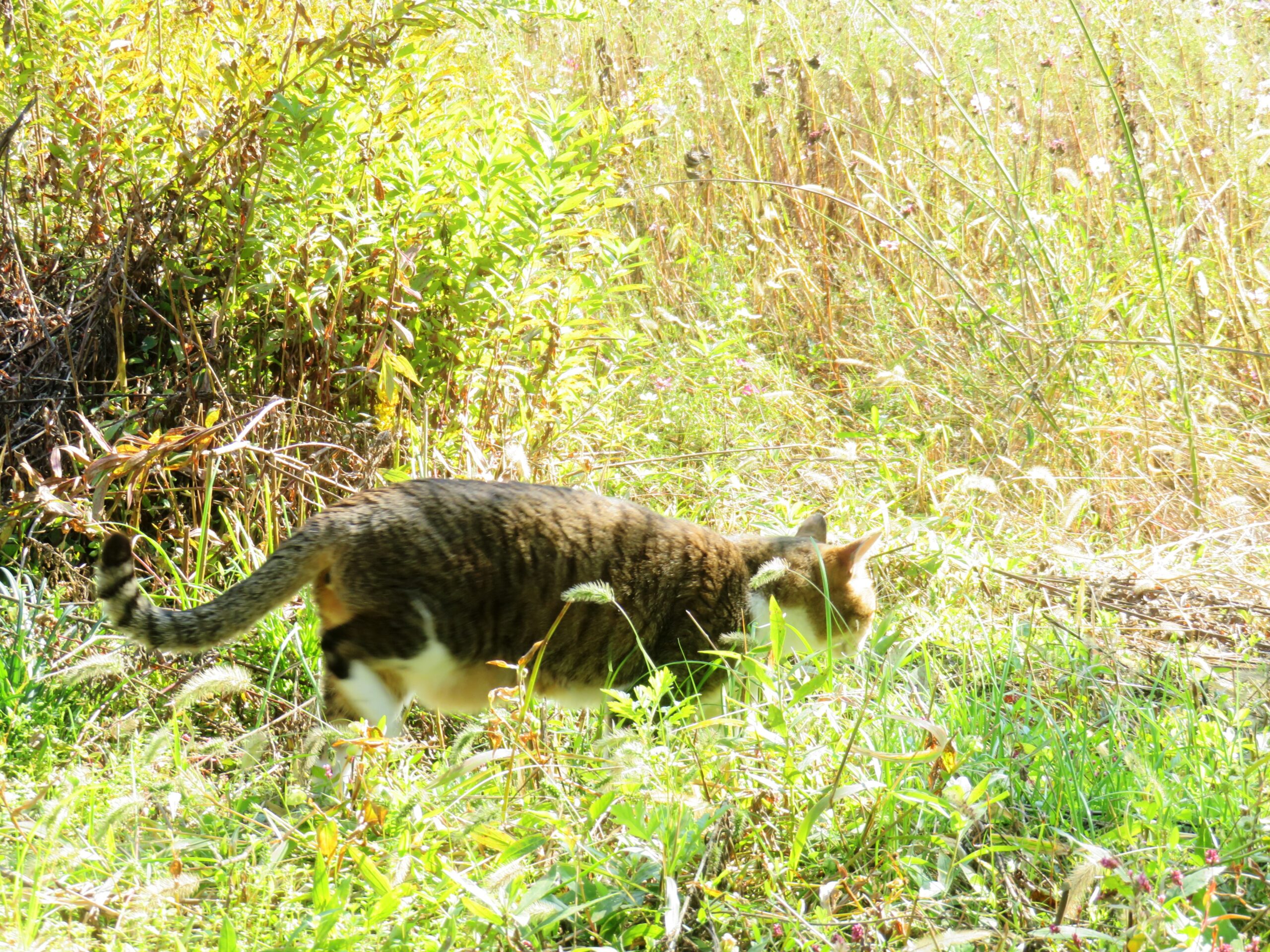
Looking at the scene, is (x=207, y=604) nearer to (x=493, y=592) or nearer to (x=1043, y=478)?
(x=493, y=592)

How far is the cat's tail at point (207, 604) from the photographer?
229cm

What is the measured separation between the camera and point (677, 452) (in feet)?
14.7

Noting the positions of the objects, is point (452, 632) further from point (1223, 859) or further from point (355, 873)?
point (1223, 859)

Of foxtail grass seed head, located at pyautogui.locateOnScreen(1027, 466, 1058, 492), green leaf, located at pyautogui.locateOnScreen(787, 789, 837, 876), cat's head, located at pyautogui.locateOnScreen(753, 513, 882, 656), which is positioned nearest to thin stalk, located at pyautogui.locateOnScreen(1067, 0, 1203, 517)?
foxtail grass seed head, located at pyautogui.locateOnScreen(1027, 466, 1058, 492)

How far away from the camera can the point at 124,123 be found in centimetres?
328

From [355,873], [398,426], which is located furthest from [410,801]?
[398,426]

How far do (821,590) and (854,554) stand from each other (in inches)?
5.9

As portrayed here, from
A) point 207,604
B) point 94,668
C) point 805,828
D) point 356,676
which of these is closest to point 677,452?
point 356,676

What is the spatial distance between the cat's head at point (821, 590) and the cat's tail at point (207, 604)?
1.12 m

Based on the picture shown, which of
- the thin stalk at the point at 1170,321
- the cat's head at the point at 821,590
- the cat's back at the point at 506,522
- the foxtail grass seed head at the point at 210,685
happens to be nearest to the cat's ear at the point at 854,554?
the cat's head at the point at 821,590

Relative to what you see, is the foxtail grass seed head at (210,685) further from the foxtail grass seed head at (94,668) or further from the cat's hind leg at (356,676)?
the cat's hind leg at (356,676)

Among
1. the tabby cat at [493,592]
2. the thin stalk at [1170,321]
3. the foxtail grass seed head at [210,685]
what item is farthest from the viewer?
the thin stalk at [1170,321]

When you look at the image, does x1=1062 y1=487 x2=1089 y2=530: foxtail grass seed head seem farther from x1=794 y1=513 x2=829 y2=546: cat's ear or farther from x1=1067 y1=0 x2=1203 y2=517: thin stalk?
x1=794 y1=513 x2=829 y2=546: cat's ear

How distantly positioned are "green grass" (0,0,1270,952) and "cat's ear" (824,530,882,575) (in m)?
0.20
